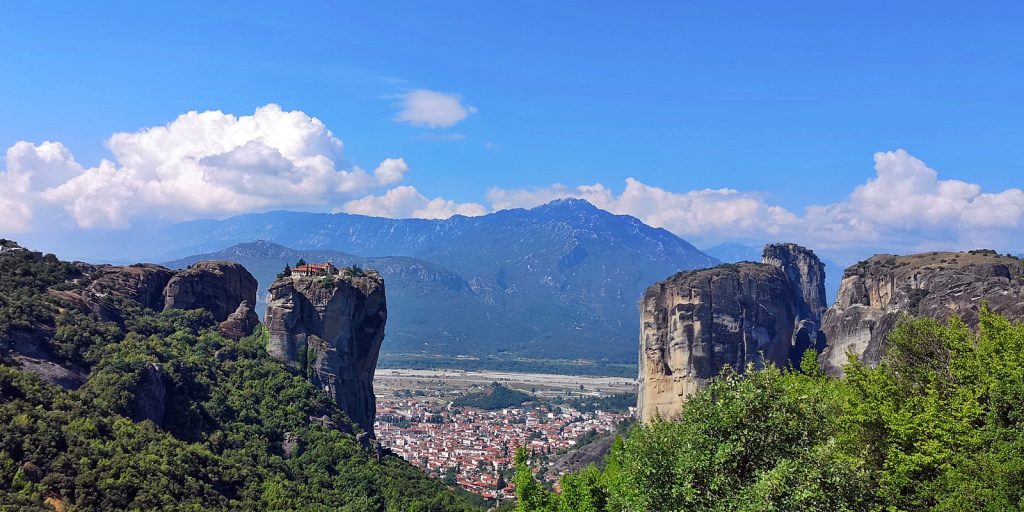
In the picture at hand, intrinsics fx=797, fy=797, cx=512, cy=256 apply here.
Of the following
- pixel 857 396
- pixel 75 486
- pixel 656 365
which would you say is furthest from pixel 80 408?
pixel 656 365

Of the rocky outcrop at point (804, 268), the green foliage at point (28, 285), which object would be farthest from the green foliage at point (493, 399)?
the green foliage at point (28, 285)

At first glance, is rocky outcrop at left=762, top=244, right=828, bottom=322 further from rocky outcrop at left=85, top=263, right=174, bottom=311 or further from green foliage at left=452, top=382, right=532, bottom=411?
rocky outcrop at left=85, top=263, right=174, bottom=311

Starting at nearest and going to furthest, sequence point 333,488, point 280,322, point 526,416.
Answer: point 333,488 → point 280,322 → point 526,416

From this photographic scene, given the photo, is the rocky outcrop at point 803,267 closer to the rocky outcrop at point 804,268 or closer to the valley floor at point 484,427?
the rocky outcrop at point 804,268

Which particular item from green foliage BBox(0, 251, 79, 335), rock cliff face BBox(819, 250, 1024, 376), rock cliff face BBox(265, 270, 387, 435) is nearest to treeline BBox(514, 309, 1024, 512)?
rock cliff face BBox(819, 250, 1024, 376)

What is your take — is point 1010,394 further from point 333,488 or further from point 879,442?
point 333,488
